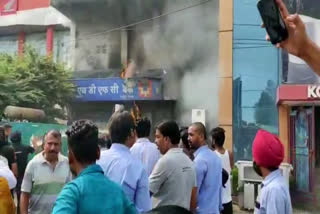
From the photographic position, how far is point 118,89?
65.5 ft

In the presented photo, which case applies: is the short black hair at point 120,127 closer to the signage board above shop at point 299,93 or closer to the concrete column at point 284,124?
the signage board above shop at point 299,93

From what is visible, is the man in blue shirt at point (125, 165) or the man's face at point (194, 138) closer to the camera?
the man in blue shirt at point (125, 165)

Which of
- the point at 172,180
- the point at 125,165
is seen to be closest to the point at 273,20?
the point at 125,165

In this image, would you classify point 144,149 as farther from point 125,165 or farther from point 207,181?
point 125,165

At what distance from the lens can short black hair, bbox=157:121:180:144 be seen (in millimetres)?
4708

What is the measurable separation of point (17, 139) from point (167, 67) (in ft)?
46.1

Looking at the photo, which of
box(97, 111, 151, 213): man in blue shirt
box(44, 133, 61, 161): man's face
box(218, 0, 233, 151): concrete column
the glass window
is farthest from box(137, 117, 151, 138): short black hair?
box(218, 0, 233, 151): concrete column

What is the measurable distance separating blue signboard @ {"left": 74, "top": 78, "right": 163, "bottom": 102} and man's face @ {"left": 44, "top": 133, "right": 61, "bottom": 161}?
49.7ft

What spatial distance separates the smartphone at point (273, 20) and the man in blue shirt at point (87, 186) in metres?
1.09

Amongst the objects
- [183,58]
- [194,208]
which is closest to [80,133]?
[194,208]

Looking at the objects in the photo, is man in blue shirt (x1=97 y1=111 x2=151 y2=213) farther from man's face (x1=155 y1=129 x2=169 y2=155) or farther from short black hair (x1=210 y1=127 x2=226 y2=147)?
short black hair (x1=210 y1=127 x2=226 y2=147)

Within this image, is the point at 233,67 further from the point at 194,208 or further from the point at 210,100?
the point at 194,208

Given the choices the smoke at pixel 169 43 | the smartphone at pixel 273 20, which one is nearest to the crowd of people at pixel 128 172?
the smartphone at pixel 273 20

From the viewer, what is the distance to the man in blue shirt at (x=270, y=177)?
3146 mm
